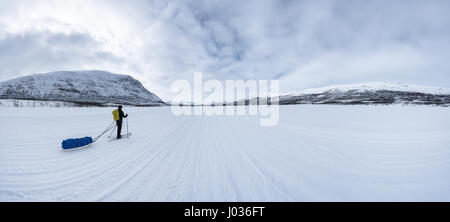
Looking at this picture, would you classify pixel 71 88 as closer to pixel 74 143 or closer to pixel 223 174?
pixel 74 143

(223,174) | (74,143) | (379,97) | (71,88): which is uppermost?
(71,88)

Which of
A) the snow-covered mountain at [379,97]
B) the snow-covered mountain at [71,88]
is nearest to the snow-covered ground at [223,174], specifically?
the snow-covered mountain at [379,97]

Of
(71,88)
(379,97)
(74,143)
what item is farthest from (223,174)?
(71,88)

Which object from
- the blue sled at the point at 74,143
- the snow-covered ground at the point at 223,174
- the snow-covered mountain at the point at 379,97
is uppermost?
the snow-covered mountain at the point at 379,97

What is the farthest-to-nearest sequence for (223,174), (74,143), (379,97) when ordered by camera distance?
(379,97), (74,143), (223,174)

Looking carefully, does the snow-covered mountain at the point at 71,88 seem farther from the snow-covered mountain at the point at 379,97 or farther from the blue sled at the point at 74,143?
the snow-covered mountain at the point at 379,97

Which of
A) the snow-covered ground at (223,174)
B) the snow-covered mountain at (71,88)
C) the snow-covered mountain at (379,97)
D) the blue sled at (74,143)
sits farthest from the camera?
the snow-covered mountain at (71,88)

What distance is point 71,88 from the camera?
124 meters

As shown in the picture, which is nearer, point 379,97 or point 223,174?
point 223,174

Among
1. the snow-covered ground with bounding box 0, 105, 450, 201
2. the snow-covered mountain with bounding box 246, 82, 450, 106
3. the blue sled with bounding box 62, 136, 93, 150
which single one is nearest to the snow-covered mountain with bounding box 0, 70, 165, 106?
the blue sled with bounding box 62, 136, 93, 150

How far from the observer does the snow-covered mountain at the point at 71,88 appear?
102m

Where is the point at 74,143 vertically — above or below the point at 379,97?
below
